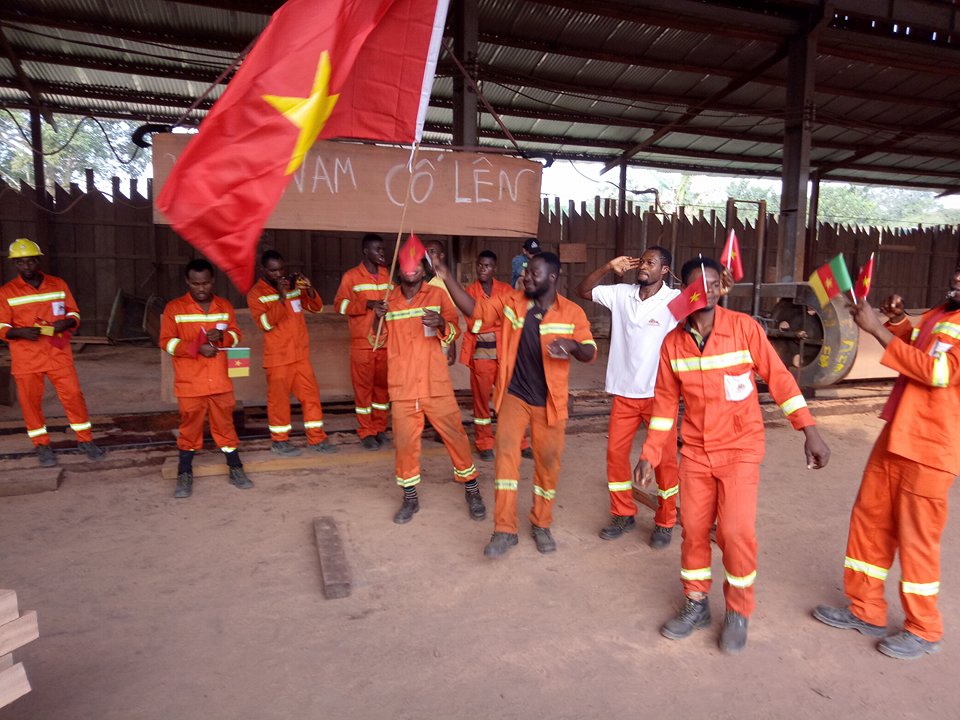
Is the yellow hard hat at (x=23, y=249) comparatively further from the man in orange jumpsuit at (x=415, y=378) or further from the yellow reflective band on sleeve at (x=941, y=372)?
the yellow reflective band on sleeve at (x=941, y=372)

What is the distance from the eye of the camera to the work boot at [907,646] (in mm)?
2943

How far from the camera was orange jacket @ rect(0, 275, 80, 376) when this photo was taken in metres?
5.10

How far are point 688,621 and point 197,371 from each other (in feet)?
12.7

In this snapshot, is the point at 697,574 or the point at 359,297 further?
the point at 359,297

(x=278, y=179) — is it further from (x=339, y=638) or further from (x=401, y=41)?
(x=339, y=638)

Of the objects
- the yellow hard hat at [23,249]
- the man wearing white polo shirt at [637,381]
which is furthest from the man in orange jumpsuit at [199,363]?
the man wearing white polo shirt at [637,381]

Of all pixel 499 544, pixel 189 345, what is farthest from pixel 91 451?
pixel 499 544

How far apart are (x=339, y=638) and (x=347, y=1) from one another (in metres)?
3.11

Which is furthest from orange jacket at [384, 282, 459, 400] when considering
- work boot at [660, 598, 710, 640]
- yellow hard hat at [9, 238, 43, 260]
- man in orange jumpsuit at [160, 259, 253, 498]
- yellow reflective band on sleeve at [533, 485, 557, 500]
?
yellow hard hat at [9, 238, 43, 260]

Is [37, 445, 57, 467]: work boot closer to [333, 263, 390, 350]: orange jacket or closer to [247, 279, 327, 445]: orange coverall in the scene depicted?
[247, 279, 327, 445]: orange coverall

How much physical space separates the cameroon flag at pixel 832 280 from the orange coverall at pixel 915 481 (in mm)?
356

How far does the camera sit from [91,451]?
17.2 feet

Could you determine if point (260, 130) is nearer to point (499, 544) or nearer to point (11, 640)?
point (11, 640)

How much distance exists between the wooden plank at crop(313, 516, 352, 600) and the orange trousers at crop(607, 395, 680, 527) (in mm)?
1853
